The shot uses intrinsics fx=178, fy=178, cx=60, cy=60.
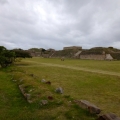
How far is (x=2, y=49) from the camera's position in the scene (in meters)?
27.8

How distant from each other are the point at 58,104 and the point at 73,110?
89 cm

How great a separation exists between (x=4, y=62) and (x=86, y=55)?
49887mm

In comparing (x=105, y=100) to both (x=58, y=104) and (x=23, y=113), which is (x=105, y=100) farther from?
(x=23, y=113)

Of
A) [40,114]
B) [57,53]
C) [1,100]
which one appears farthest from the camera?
[57,53]

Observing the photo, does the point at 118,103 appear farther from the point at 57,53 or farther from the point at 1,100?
the point at 57,53

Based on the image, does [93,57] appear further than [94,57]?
Yes

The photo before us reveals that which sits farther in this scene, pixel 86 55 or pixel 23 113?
pixel 86 55

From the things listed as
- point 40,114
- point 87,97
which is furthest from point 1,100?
point 87,97

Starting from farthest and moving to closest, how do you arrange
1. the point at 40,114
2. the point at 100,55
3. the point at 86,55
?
the point at 86,55, the point at 100,55, the point at 40,114

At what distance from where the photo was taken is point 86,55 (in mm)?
72938

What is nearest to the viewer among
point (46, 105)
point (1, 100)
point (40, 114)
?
point (40, 114)

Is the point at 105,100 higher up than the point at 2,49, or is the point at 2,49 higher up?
the point at 2,49

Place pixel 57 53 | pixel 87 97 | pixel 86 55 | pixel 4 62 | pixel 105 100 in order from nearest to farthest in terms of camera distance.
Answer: pixel 105 100 → pixel 87 97 → pixel 4 62 → pixel 86 55 → pixel 57 53

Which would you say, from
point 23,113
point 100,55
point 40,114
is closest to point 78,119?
point 40,114
